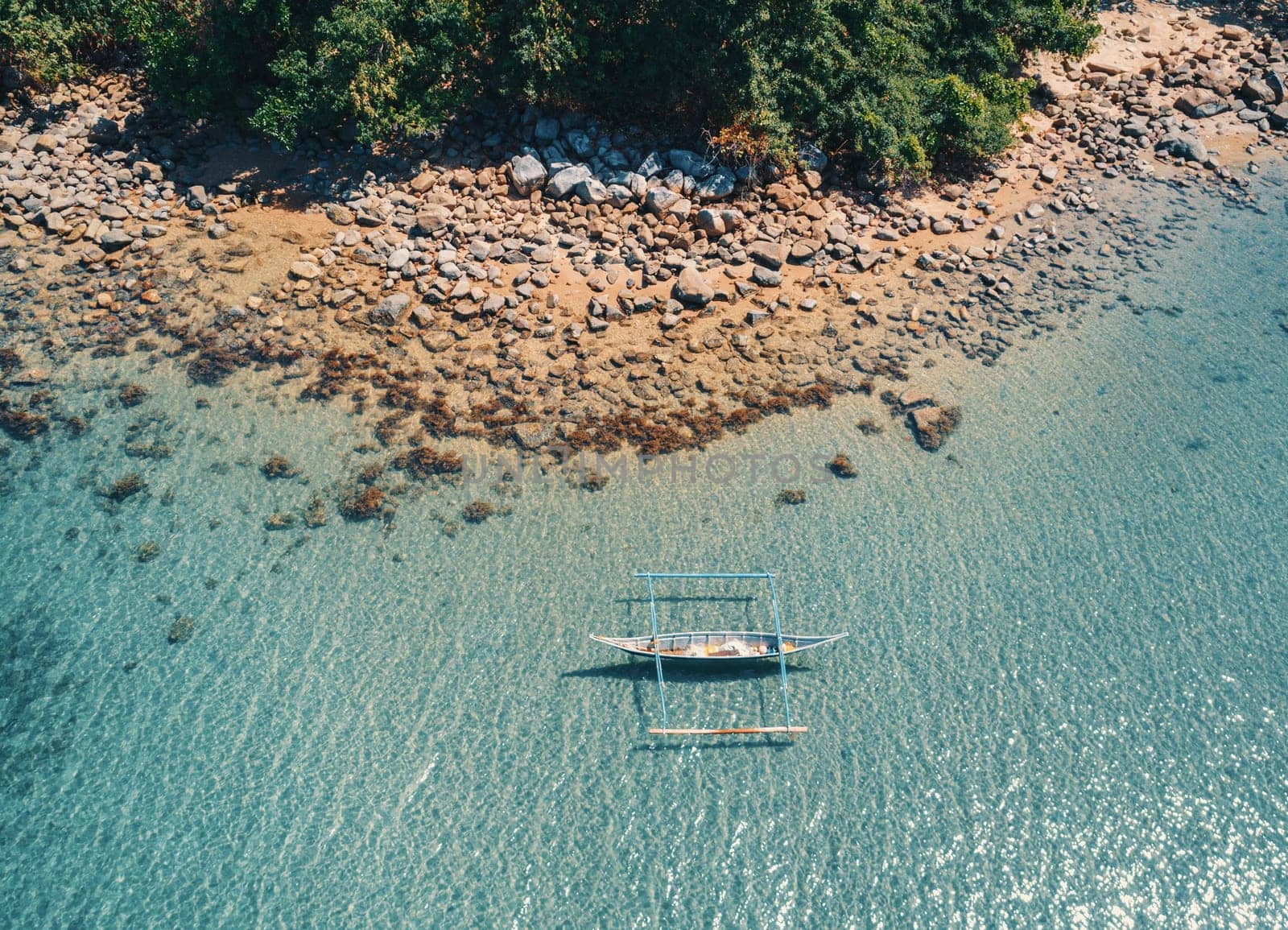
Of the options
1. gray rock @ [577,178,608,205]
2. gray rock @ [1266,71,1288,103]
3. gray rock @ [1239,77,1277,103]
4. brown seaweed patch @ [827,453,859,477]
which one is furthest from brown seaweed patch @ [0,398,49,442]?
gray rock @ [1266,71,1288,103]

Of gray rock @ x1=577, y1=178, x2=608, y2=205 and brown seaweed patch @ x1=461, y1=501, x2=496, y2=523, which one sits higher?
gray rock @ x1=577, y1=178, x2=608, y2=205

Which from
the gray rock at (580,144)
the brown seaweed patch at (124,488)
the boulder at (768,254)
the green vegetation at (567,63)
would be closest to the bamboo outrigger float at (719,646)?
the boulder at (768,254)

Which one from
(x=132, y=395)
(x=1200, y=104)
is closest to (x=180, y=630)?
(x=132, y=395)

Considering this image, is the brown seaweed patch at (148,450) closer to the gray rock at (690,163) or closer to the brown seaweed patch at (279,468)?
the brown seaweed patch at (279,468)

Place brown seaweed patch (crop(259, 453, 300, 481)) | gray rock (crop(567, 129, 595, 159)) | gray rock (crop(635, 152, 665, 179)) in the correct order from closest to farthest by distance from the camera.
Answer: brown seaweed patch (crop(259, 453, 300, 481)), gray rock (crop(635, 152, 665, 179)), gray rock (crop(567, 129, 595, 159))

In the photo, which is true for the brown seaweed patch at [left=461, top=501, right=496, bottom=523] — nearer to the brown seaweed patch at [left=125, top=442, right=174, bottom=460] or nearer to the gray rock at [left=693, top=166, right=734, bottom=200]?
the brown seaweed patch at [left=125, top=442, right=174, bottom=460]

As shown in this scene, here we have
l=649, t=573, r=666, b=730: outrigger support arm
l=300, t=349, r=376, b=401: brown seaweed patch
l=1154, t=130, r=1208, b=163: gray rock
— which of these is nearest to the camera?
l=649, t=573, r=666, b=730: outrigger support arm

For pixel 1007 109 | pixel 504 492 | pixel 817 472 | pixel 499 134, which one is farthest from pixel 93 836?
pixel 1007 109

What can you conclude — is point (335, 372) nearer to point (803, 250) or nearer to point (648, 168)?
point (648, 168)
